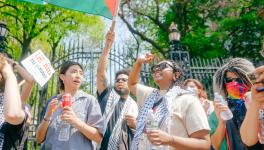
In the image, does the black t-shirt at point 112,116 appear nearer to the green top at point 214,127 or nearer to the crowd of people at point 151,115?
the crowd of people at point 151,115

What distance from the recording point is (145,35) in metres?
19.3

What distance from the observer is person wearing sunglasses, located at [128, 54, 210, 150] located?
107 inches

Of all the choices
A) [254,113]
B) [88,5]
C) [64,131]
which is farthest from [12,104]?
[88,5]

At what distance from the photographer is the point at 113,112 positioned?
14.2ft

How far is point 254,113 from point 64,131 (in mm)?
1807

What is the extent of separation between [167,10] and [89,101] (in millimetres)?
14388

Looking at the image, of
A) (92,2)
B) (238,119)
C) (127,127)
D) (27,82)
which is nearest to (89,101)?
(27,82)

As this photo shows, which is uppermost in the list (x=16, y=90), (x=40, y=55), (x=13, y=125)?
(x=40, y=55)

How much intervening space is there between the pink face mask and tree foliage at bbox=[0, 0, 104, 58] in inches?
495

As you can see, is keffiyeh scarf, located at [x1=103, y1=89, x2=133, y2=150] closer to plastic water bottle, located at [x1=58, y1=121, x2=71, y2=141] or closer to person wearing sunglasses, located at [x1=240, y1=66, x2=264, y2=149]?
plastic water bottle, located at [x1=58, y1=121, x2=71, y2=141]

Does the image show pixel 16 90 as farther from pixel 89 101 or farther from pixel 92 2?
pixel 92 2

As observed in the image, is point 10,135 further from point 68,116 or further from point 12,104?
point 68,116

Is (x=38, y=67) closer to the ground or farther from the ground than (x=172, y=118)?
farther from the ground

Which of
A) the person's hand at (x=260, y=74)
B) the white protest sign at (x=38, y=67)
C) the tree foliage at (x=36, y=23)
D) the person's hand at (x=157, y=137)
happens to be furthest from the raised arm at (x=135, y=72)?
the tree foliage at (x=36, y=23)
